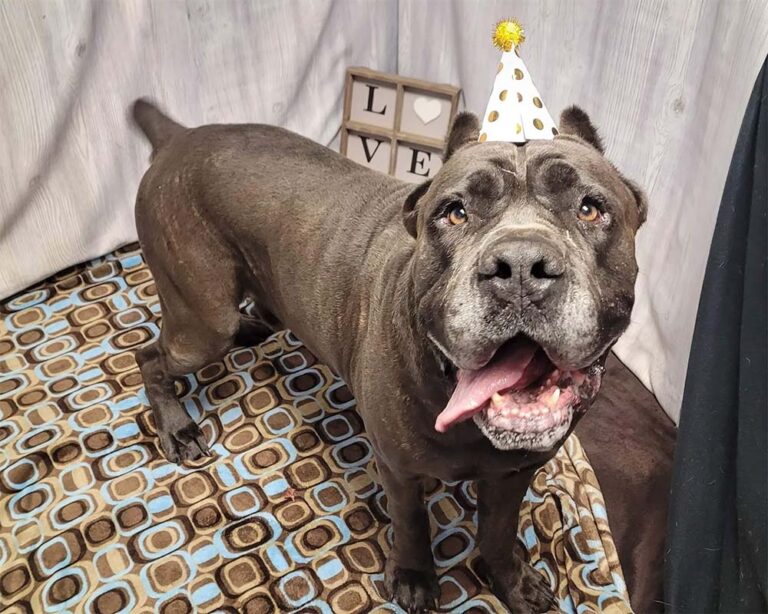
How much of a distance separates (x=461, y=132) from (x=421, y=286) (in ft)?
1.33

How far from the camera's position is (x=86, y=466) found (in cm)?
208

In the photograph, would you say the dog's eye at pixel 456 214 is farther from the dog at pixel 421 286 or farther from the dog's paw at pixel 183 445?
the dog's paw at pixel 183 445

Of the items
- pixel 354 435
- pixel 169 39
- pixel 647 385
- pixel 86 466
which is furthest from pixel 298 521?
pixel 169 39

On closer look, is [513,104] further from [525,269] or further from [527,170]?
[525,269]

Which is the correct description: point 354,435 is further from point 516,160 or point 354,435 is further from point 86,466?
point 516,160

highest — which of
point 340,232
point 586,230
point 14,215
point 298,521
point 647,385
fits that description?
point 586,230

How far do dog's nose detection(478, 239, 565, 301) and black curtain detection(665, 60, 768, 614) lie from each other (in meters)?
0.51

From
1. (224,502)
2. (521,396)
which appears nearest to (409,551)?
(224,502)

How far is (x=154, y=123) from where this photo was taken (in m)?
2.21

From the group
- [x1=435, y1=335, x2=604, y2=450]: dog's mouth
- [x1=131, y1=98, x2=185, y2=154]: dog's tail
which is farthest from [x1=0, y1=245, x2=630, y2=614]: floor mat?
[x1=435, y1=335, x2=604, y2=450]: dog's mouth

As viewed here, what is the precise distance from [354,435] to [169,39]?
5.03 ft

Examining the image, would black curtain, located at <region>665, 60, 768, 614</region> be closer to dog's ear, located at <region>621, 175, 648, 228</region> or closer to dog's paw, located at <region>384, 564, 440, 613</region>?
dog's ear, located at <region>621, 175, 648, 228</region>

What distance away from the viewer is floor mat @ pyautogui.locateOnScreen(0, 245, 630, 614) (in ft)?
5.87

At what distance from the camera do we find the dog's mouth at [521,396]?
110 cm
